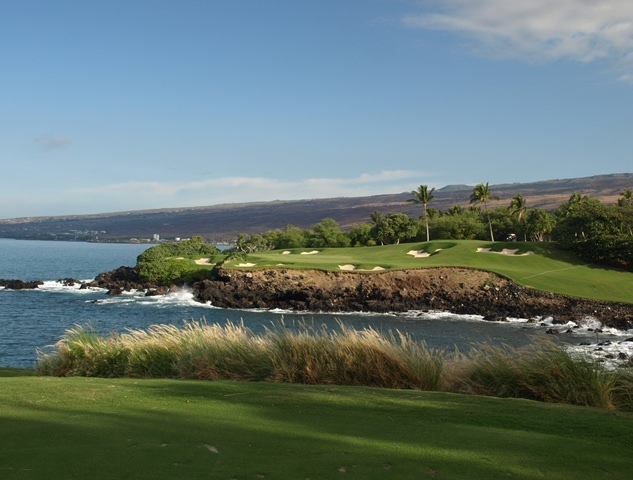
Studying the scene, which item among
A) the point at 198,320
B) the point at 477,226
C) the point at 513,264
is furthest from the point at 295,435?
the point at 477,226

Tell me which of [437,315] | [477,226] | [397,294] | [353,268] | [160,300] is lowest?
[437,315]

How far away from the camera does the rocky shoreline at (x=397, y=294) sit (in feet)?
139

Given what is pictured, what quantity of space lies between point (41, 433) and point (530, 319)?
3781 centimetres

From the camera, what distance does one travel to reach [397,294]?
157ft

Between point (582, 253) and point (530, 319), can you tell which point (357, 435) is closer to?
point (530, 319)

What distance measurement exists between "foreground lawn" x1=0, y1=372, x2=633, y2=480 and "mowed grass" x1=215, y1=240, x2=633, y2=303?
4012 centimetres

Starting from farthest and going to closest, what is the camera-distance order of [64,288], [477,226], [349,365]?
1. [477,226]
2. [64,288]
3. [349,365]

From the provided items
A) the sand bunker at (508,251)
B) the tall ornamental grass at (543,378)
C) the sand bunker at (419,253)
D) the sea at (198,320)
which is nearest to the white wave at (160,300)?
the sea at (198,320)

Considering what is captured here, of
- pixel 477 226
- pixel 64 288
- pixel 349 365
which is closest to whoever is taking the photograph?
pixel 349 365

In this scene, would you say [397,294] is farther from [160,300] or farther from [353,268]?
[160,300]

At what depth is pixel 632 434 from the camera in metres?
6.67

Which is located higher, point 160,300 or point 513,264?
point 513,264

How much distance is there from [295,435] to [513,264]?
50.0 metres

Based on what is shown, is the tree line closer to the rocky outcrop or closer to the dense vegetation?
the dense vegetation
